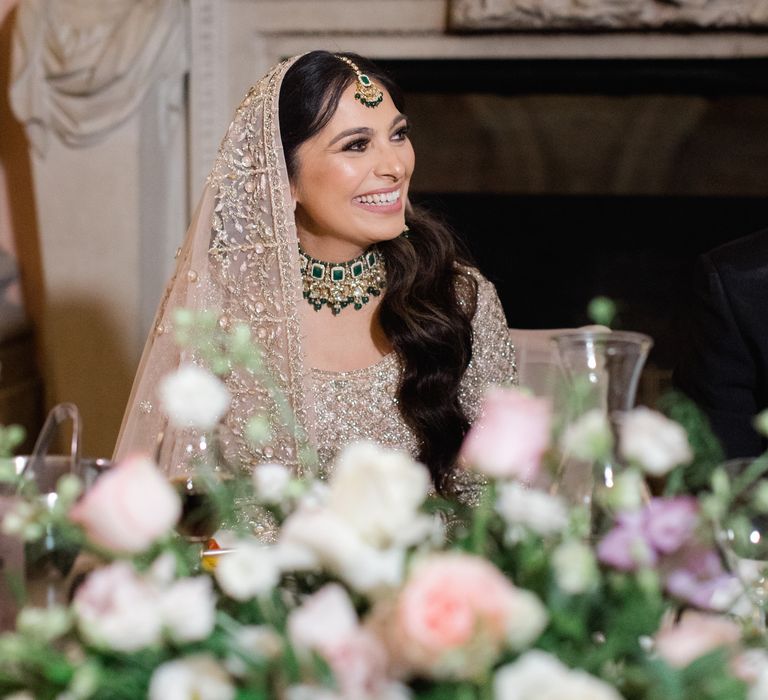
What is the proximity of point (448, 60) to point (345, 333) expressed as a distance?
6.09 feet

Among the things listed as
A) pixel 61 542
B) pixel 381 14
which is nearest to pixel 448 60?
pixel 381 14

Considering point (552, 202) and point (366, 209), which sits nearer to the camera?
point (366, 209)

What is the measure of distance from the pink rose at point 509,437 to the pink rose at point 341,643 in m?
0.10

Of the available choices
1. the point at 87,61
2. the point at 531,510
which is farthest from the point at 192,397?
the point at 87,61

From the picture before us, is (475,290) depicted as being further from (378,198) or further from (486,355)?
(378,198)

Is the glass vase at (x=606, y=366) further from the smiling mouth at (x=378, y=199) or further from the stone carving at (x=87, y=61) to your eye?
the stone carving at (x=87, y=61)

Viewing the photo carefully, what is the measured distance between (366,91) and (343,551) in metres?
1.48

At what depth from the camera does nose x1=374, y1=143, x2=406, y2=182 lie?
1.88 m

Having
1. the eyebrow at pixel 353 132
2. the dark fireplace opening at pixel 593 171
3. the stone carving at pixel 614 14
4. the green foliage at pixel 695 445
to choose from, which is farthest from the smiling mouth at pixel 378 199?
the dark fireplace opening at pixel 593 171

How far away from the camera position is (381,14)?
353cm

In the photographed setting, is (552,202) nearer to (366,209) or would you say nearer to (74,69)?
(74,69)

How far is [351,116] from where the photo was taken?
6.19 feet

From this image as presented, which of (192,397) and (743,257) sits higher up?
(192,397)

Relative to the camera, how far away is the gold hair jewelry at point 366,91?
1.89m
